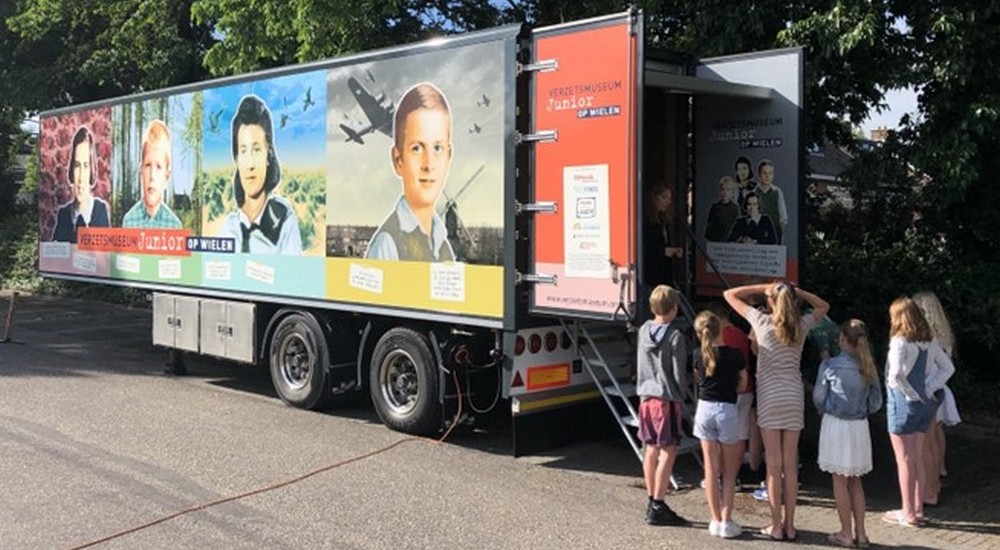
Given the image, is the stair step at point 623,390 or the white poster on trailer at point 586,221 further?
the stair step at point 623,390

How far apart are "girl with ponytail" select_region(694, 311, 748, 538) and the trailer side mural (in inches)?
83.9

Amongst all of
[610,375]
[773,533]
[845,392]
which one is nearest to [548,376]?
[610,375]

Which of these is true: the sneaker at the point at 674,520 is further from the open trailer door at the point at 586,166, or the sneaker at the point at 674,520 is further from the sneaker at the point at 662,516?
the open trailer door at the point at 586,166

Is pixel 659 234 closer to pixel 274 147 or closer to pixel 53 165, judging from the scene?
pixel 274 147

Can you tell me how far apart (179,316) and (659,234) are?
6208 mm

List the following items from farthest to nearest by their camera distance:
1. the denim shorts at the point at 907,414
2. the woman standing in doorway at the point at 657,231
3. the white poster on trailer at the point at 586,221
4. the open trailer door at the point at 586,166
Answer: the woman standing in doorway at the point at 657,231, the white poster on trailer at the point at 586,221, the open trailer door at the point at 586,166, the denim shorts at the point at 907,414

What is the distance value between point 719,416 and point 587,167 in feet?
7.11

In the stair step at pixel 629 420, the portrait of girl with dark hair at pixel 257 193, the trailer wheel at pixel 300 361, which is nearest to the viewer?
the stair step at pixel 629 420

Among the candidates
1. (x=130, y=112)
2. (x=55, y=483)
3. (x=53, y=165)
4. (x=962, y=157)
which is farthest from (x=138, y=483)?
(x=53, y=165)

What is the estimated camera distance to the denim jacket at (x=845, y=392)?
5766mm

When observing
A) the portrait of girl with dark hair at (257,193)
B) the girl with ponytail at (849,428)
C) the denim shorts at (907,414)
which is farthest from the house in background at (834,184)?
the portrait of girl with dark hair at (257,193)

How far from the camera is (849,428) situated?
5770 mm

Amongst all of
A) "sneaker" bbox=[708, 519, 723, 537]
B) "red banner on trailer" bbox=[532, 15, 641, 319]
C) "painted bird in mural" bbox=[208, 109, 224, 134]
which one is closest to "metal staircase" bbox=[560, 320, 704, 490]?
"red banner on trailer" bbox=[532, 15, 641, 319]

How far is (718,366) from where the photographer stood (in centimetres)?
585
